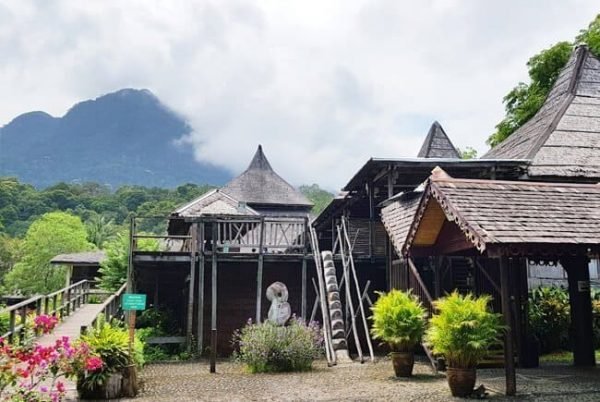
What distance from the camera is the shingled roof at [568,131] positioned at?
39.0 ft

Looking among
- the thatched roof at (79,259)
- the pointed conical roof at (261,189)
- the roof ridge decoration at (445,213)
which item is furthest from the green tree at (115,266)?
the roof ridge decoration at (445,213)

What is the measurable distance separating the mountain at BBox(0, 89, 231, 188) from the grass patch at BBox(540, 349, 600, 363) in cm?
16208

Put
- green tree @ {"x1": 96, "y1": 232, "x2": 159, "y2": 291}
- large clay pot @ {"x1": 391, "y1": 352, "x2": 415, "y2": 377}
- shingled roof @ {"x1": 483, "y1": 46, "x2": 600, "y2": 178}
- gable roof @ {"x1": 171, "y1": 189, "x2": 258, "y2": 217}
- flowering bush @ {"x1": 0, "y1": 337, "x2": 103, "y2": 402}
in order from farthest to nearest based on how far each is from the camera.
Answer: gable roof @ {"x1": 171, "y1": 189, "x2": 258, "y2": 217}
green tree @ {"x1": 96, "y1": 232, "x2": 159, "y2": 291}
shingled roof @ {"x1": 483, "y1": 46, "x2": 600, "y2": 178}
large clay pot @ {"x1": 391, "y1": 352, "x2": 415, "y2": 377}
flowering bush @ {"x1": 0, "y1": 337, "x2": 103, "y2": 402}

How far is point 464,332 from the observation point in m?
7.04

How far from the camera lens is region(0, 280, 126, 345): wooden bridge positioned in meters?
10.0

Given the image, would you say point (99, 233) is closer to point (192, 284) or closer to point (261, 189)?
point (261, 189)

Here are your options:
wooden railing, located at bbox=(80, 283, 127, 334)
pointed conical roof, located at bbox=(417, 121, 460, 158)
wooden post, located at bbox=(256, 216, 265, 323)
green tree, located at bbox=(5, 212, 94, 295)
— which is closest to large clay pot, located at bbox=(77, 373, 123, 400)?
wooden railing, located at bbox=(80, 283, 127, 334)

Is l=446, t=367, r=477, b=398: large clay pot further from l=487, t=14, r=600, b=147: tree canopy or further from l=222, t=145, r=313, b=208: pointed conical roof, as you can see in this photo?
l=222, t=145, r=313, b=208: pointed conical roof

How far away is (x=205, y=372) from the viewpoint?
10562mm

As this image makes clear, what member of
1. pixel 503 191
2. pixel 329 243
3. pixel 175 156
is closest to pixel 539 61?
pixel 329 243

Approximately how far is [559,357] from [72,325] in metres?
11.3

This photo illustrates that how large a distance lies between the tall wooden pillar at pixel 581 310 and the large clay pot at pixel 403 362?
3483 millimetres

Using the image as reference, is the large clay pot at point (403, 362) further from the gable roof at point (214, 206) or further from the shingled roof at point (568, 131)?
the gable roof at point (214, 206)

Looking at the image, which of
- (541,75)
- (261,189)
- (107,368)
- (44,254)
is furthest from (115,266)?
(44,254)
